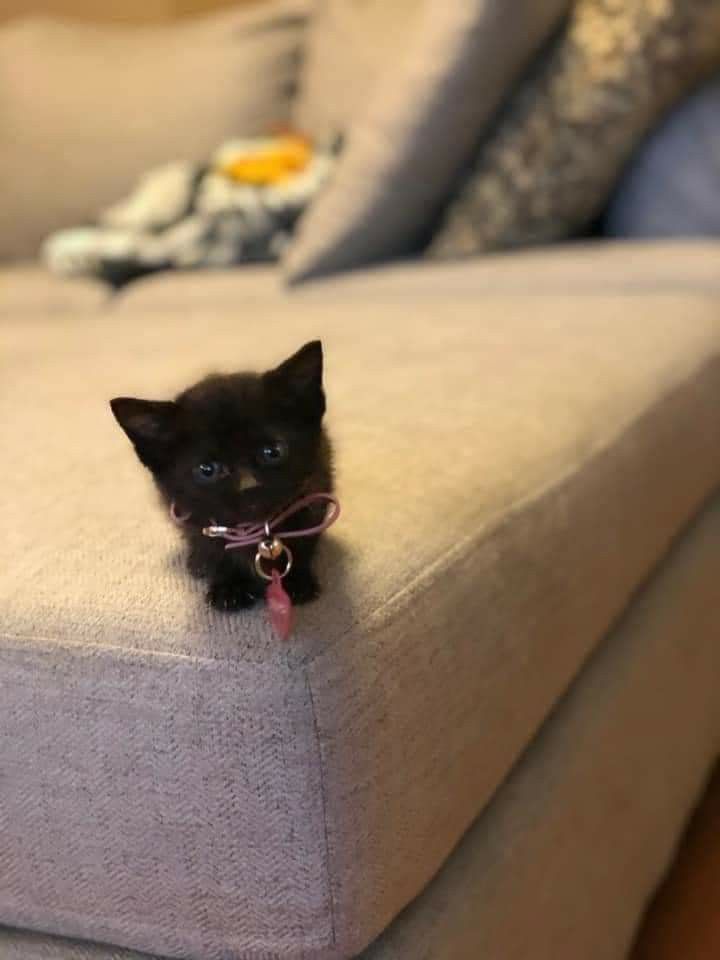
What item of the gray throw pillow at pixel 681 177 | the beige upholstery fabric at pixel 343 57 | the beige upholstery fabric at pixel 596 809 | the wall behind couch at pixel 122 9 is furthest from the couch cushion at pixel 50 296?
the wall behind couch at pixel 122 9

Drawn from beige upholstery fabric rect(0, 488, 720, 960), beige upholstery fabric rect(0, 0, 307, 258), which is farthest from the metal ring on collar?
beige upholstery fabric rect(0, 0, 307, 258)

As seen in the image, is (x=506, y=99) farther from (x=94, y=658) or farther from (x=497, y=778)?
(x=94, y=658)

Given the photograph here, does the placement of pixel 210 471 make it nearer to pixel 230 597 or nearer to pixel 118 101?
pixel 230 597

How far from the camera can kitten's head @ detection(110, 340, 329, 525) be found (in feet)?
1.90

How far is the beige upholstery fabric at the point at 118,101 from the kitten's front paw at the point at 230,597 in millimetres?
1768

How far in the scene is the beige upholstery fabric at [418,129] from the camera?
156cm

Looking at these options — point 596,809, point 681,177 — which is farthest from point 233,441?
point 681,177

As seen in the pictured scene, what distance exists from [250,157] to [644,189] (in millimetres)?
690

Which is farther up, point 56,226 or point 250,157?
point 250,157

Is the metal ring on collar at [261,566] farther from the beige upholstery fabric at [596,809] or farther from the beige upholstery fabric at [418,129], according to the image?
the beige upholstery fabric at [418,129]

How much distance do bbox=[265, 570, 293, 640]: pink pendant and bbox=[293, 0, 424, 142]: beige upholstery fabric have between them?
1.46m

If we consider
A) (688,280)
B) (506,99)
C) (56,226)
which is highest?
(506,99)

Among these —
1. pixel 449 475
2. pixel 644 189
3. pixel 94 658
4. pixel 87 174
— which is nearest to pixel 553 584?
pixel 449 475

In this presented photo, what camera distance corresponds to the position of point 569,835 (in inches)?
35.3
